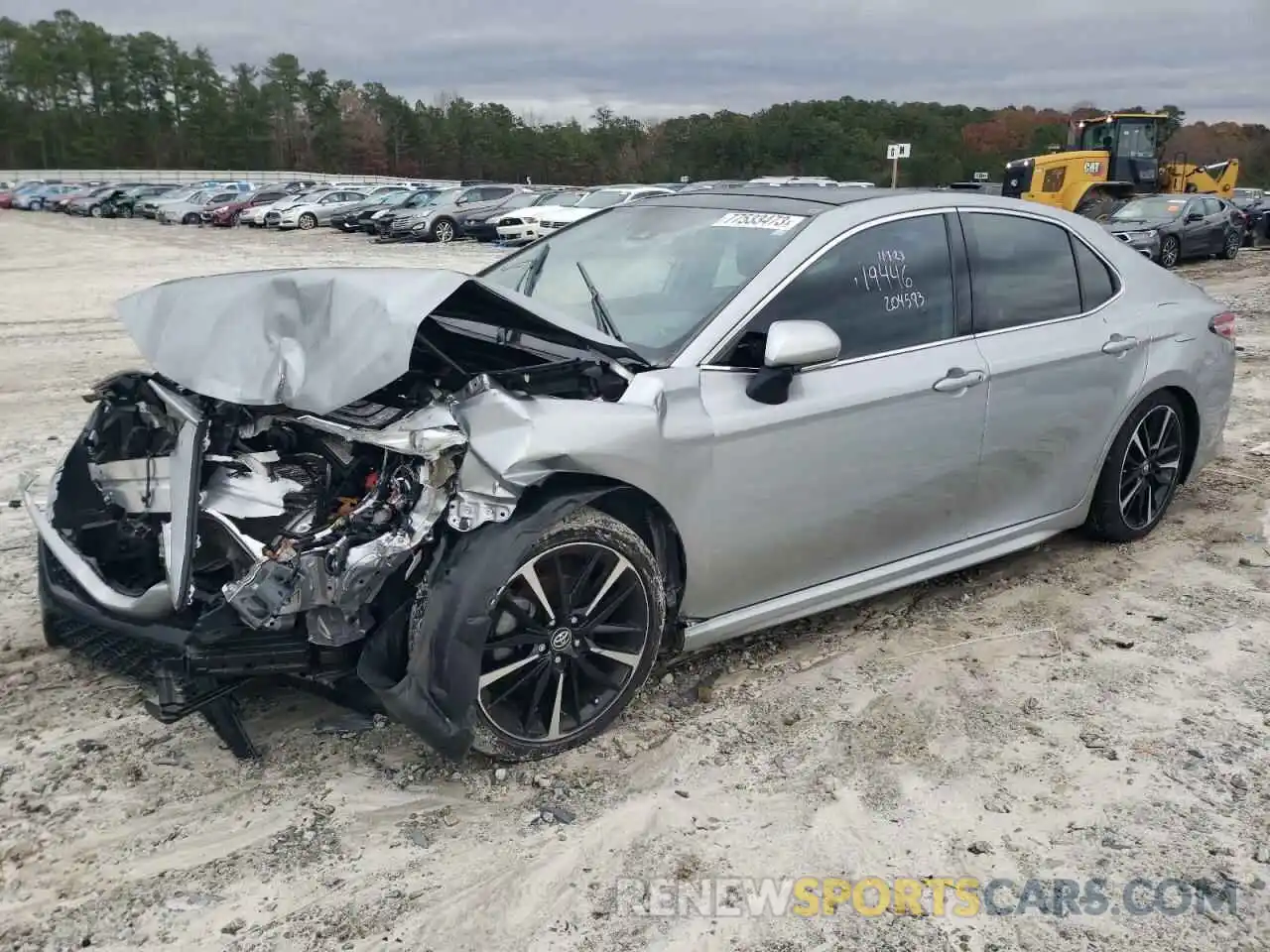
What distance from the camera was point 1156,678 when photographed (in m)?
3.88

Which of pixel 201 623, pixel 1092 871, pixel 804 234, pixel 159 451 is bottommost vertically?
pixel 1092 871

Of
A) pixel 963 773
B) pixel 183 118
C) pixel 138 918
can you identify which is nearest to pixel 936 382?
pixel 963 773

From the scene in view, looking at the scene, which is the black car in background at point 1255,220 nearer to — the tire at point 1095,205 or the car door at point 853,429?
the tire at point 1095,205

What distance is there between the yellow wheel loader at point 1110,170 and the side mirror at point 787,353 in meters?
23.0

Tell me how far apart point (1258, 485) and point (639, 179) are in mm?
85510

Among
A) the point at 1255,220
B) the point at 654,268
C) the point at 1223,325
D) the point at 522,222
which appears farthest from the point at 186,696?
the point at 1255,220

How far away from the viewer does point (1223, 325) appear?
17.1 feet

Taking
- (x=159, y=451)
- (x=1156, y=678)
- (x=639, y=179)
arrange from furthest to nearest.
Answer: (x=639, y=179), (x=1156, y=678), (x=159, y=451)

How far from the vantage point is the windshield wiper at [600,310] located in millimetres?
3680

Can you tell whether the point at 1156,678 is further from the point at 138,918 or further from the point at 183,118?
the point at 183,118

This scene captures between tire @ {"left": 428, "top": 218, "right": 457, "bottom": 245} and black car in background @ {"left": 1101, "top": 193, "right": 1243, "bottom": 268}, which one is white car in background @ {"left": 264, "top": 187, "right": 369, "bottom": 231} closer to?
tire @ {"left": 428, "top": 218, "right": 457, "bottom": 245}

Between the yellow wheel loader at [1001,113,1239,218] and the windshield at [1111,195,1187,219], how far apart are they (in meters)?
2.98

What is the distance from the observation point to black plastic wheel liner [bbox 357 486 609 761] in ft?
9.50

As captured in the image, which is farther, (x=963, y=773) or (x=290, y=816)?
(x=963, y=773)
